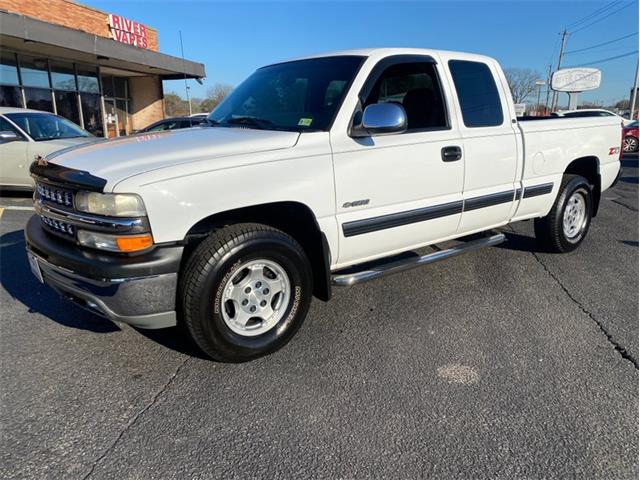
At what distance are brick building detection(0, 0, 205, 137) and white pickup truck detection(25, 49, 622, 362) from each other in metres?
11.6

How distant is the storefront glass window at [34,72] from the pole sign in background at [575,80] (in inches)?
1052

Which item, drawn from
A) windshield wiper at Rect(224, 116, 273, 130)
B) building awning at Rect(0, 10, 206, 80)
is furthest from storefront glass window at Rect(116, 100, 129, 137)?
windshield wiper at Rect(224, 116, 273, 130)

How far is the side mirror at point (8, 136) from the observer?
7.50 metres

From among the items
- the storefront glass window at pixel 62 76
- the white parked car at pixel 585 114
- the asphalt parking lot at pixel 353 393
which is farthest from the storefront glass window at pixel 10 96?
the white parked car at pixel 585 114

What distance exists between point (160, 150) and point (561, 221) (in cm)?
415

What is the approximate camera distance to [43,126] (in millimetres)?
8258

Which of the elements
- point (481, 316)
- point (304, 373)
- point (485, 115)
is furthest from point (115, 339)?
point (485, 115)

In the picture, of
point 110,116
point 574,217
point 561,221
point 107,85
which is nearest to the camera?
point 561,221

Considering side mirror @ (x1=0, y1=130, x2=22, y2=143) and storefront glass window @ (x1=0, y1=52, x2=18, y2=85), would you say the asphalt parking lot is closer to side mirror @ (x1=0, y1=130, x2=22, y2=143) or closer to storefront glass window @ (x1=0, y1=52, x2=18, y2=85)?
side mirror @ (x1=0, y1=130, x2=22, y2=143)

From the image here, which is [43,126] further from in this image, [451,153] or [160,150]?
[451,153]

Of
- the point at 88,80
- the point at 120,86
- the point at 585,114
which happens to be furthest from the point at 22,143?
the point at 120,86

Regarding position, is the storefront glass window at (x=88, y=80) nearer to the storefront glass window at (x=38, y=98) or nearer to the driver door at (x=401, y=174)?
the storefront glass window at (x=38, y=98)

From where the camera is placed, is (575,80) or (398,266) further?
(575,80)

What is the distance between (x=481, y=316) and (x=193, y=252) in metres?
2.30
